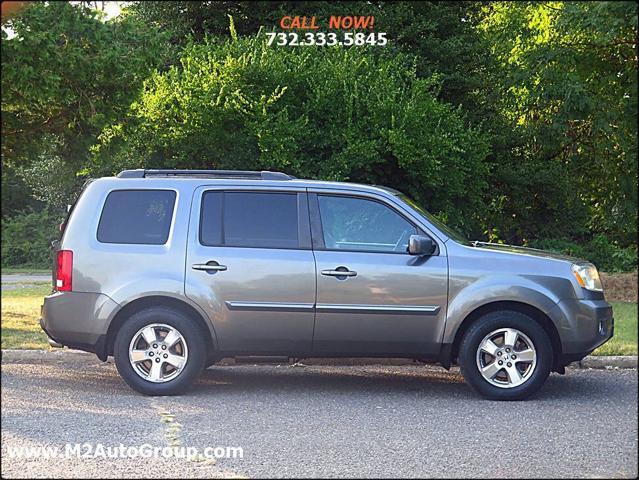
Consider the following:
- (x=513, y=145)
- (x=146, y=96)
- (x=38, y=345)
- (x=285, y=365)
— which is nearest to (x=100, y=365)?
(x=38, y=345)

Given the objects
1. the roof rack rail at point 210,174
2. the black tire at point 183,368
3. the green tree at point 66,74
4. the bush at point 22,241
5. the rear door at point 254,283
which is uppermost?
the green tree at point 66,74

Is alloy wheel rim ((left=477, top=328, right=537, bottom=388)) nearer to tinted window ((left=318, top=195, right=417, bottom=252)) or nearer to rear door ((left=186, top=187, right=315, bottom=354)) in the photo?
tinted window ((left=318, top=195, right=417, bottom=252))

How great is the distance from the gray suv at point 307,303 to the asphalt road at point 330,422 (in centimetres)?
39

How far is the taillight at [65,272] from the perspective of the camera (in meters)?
7.73

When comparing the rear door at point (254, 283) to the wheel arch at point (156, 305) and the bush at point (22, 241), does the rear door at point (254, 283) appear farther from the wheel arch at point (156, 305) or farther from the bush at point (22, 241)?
the bush at point (22, 241)

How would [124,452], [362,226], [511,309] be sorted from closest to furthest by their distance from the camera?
[124,452] → [511,309] → [362,226]

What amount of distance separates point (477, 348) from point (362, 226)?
1.46m

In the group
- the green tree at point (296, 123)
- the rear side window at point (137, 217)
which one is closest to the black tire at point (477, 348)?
the rear side window at point (137, 217)

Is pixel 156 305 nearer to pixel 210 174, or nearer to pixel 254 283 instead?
pixel 254 283

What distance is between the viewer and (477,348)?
768cm

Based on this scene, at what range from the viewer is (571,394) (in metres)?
7.96

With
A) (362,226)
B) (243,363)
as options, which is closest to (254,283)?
(362,226)

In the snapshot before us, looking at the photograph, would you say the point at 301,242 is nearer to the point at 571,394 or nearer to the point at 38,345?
the point at 571,394

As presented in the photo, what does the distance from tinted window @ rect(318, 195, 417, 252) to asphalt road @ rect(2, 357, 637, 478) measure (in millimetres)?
1306
